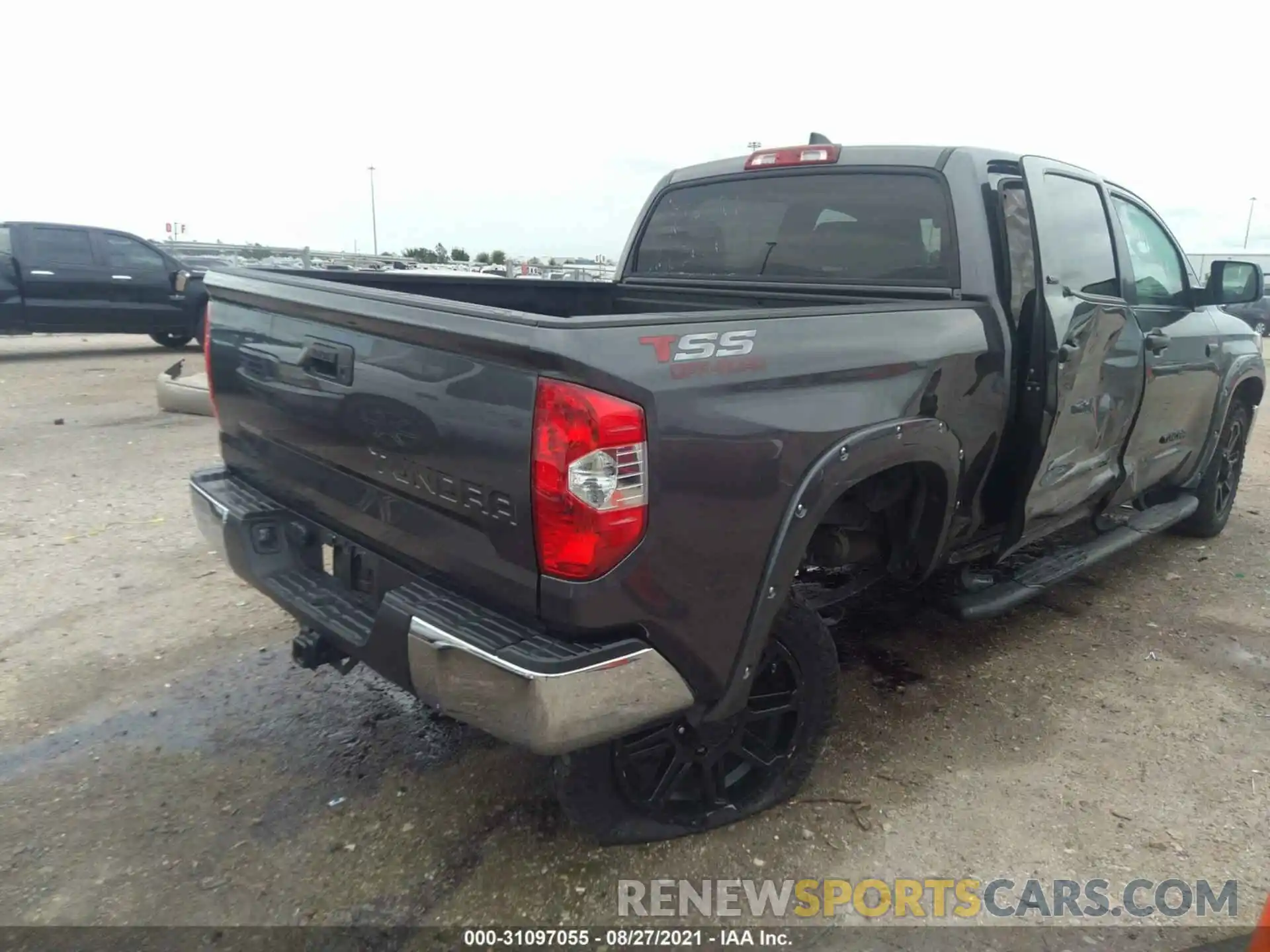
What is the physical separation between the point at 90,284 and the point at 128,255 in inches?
26.9

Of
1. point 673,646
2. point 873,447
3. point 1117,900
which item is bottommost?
point 1117,900

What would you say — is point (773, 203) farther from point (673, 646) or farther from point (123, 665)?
point (123, 665)

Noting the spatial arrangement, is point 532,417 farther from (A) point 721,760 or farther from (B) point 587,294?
(B) point 587,294

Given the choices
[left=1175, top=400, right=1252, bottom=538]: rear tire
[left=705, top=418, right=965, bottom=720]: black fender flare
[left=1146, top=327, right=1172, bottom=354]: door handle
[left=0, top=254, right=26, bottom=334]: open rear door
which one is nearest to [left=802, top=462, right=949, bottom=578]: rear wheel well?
[left=705, top=418, right=965, bottom=720]: black fender flare

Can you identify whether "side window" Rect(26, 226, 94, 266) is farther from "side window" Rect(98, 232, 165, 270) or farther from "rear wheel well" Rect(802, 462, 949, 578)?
"rear wheel well" Rect(802, 462, 949, 578)

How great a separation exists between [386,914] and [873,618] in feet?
8.62

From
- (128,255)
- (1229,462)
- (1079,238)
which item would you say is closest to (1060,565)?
(1079,238)

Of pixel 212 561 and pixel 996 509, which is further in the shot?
pixel 212 561

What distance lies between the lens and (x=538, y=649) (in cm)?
204

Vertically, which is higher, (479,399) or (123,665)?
(479,399)

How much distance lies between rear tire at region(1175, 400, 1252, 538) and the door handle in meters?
1.54

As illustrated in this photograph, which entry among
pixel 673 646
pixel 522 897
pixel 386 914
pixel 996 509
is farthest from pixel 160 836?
pixel 996 509

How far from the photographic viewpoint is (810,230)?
11.8 feet

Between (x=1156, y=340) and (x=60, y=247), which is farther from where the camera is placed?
(x=60, y=247)
